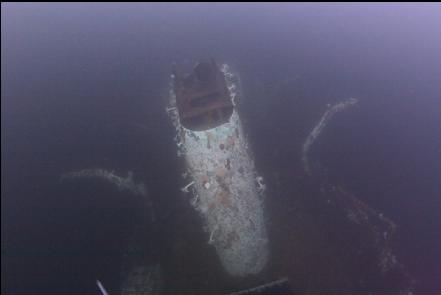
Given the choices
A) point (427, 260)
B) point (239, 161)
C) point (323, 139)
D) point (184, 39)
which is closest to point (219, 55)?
point (184, 39)

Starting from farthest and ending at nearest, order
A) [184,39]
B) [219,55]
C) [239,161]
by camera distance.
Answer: [184,39] → [219,55] → [239,161]

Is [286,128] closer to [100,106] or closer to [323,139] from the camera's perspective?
[323,139]

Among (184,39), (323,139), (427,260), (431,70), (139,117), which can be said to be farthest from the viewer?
(184,39)

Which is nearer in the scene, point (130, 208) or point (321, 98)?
point (130, 208)

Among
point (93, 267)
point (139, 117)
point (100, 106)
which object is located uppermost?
point (100, 106)

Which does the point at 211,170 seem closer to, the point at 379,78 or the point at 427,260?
the point at 427,260

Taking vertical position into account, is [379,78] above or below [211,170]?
above

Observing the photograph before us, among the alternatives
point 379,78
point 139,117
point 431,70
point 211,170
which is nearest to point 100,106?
point 139,117
